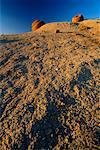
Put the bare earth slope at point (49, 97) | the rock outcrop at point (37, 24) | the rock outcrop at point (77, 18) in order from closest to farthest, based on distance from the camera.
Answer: the bare earth slope at point (49, 97)
the rock outcrop at point (77, 18)
the rock outcrop at point (37, 24)

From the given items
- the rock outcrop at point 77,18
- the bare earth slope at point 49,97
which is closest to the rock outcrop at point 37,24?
the rock outcrop at point 77,18

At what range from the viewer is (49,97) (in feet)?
30.0

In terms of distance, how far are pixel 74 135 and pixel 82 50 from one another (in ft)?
20.8

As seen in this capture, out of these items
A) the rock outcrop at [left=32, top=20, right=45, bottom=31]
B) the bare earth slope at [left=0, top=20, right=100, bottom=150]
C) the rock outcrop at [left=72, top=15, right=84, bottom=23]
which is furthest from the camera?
the rock outcrop at [left=32, top=20, right=45, bottom=31]

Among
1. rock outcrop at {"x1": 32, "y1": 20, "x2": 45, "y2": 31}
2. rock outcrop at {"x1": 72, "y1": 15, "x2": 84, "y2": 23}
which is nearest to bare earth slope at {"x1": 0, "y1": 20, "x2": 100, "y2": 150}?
rock outcrop at {"x1": 72, "y1": 15, "x2": 84, "y2": 23}

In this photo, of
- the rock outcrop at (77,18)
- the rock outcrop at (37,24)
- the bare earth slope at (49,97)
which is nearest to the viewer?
the bare earth slope at (49,97)

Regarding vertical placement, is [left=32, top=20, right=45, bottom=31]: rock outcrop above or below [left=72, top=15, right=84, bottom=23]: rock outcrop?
below

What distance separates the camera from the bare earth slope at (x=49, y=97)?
7.54 metres

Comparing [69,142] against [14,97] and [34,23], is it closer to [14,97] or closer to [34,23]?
[14,97]

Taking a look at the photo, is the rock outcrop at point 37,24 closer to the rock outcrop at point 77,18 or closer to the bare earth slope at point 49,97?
the rock outcrop at point 77,18

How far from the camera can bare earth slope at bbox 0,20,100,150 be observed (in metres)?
7.54

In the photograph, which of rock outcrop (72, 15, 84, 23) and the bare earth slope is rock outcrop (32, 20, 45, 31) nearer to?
rock outcrop (72, 15, 84, 23)

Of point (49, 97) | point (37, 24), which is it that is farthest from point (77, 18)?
point (49, 97)

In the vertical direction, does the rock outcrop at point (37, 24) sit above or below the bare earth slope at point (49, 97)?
above
